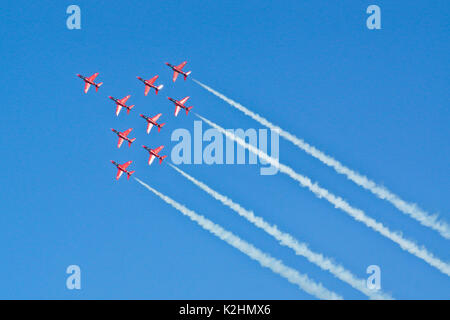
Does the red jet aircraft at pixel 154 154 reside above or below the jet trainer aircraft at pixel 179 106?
below

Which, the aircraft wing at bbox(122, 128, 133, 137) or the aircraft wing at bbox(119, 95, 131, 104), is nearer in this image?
the aircraft wing at bbox(122, 128, 133, 137)

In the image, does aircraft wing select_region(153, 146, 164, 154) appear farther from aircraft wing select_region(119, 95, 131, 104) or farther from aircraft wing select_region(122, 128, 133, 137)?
aircraft wing select_region(119, 95, 131, 104)

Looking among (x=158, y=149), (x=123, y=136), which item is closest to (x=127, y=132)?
(x=123, y=136)

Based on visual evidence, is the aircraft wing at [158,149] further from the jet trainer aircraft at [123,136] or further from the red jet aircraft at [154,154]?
the jet trainer aircraft at [123,136]

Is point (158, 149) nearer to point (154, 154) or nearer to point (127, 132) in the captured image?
point (154, 154)

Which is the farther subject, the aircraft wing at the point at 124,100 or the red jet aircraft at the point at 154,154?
the aircraft wing at the point at 124,100

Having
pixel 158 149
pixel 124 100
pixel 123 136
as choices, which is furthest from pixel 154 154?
pixel 124 100

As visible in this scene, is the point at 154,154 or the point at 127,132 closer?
the point at 154,154

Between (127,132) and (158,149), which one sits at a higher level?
(127,132)

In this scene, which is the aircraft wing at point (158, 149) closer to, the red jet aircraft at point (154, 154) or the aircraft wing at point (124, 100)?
the red jet aircraft at point (154, 154)

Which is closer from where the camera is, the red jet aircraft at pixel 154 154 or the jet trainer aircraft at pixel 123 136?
the red jet aircraft at pixel 154 154

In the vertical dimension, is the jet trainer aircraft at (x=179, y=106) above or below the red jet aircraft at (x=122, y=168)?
above

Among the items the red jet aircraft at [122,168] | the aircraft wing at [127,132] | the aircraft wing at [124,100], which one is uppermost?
the aircraft wing at [124,100]
